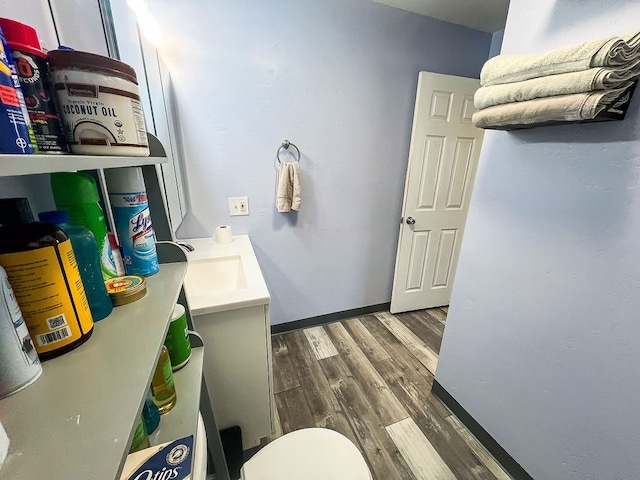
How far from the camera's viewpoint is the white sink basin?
1411 millimetres

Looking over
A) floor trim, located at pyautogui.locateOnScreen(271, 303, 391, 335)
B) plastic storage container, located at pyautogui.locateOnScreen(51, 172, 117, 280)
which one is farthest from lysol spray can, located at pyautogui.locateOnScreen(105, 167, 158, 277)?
floor trim, located at pyautogui.locateOnScreen(271, 303, 391, 335)

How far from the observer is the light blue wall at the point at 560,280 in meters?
0.80

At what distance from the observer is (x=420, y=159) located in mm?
1994

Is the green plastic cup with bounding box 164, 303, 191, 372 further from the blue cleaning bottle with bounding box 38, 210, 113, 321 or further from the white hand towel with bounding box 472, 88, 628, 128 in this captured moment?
the white hand towel with bounding box 472, 88, 628, 128

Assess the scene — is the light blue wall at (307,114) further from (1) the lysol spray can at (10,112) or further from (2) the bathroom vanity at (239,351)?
(1) the lysol spray can at (10,112)

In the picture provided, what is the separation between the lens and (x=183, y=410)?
1.94ft

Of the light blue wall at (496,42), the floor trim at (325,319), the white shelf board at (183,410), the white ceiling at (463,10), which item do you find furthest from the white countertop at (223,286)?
the light blue wall at (496,42)

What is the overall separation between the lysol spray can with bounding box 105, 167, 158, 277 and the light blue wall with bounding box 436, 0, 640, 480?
1.30m

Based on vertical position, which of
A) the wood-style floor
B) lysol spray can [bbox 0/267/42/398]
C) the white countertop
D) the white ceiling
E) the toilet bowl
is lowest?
the wood-style floor

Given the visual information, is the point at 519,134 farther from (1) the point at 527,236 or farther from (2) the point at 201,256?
(2) the point at 201,256

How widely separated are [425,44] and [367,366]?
2.30 m

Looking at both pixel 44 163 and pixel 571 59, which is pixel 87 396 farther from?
pixel 571 59

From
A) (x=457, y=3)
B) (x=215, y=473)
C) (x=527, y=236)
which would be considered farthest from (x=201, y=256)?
(x=457, y=3)

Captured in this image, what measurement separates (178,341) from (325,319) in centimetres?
169
